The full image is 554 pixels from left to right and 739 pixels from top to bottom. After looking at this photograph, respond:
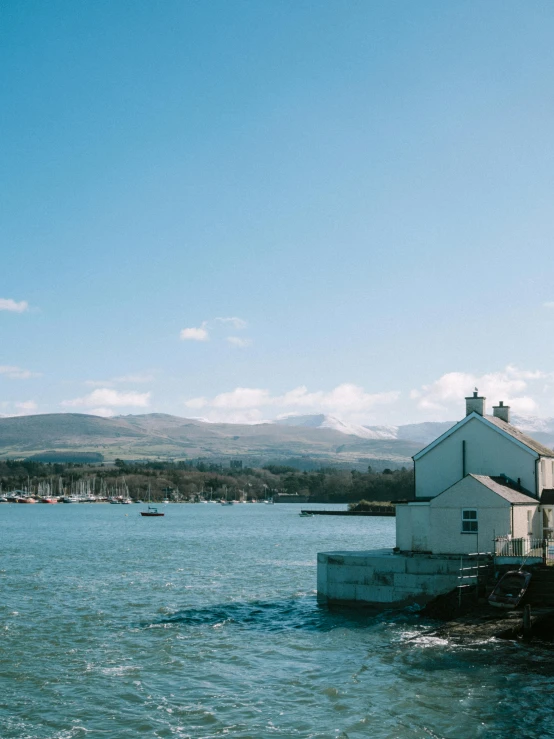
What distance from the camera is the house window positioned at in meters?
39.6

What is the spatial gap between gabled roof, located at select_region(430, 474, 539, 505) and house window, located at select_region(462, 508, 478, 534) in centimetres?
141

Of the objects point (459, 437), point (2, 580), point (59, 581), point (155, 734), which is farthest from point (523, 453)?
point (2, 580)

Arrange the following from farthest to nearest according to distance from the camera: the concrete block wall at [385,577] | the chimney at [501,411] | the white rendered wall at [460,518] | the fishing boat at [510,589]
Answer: the chimney at [501,411], the white rendered wall at [460,518], the concrete block wall at [385,577], the fishing boat at [510,589]

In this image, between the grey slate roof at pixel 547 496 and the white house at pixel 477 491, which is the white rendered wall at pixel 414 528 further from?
the grey slate roof at pixel 547 496

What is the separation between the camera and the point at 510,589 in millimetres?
35719

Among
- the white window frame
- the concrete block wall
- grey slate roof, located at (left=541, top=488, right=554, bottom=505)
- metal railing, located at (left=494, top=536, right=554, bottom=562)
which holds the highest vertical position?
grey slate roof, located at (left=541, top=488, right=554, bottom=505)

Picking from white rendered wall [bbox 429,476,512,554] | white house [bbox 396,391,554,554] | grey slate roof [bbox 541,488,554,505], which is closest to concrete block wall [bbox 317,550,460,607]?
white rendered wall [bbox 429,476,512,554]

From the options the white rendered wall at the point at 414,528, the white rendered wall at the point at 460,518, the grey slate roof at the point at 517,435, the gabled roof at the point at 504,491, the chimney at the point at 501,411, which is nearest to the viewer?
the white rendered wall at the point at 460,518

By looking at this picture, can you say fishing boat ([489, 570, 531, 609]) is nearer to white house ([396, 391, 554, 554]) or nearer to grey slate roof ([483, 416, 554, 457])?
white house ([396, 391, 554, 554])

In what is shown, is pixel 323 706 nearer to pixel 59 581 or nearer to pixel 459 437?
pixel 459 437

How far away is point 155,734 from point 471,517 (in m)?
21.2

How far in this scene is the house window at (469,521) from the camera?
39.6 meters

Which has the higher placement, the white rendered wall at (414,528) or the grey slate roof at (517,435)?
the grey slate roof at (517,435)

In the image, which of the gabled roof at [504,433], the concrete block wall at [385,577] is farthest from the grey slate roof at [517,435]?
the concrete block wall at [385,577]
